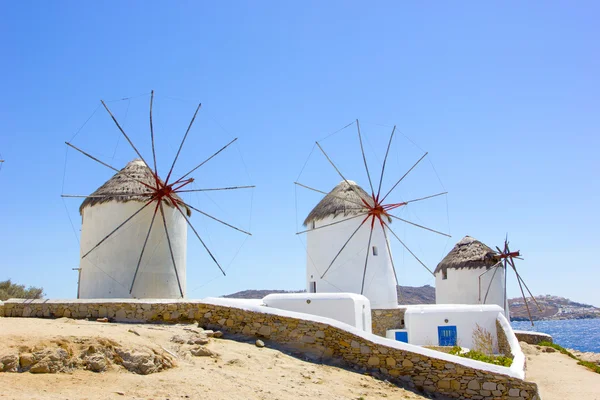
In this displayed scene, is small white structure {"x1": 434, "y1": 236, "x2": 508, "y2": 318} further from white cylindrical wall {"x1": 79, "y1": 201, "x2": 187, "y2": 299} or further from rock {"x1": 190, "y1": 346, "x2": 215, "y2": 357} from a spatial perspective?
rock {"x1": 190, "y1": 346, "x2": 215, "y2": 357}

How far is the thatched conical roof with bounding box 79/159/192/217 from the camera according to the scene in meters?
16.2

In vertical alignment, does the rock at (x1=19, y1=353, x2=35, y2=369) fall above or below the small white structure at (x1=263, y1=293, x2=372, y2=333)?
below

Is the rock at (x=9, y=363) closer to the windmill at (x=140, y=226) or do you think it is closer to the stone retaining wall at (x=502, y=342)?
the windmill at (x=140, y=226)

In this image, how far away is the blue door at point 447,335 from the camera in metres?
17.8

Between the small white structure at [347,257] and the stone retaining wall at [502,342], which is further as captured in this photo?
the small white structure at [347,257]

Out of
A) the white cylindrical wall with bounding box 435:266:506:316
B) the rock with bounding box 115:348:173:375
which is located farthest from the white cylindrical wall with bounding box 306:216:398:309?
the rock with bounding box 115:348:173:375

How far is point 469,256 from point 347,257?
28.8ft

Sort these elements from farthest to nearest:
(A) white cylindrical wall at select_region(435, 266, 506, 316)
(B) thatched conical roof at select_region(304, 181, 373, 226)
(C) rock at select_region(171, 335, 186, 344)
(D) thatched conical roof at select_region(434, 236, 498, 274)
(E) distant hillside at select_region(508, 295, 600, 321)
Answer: (E) distant hillside at select_region(508, 295, 600, 321) < (D) thatched conical roof at select_region(434, 236, 498, 274) < (A) white cylindrical wall at select_region(435, 266, 506, 316) < (B) thatched conical roof at select_region(304, 181, 373, 226) < (C) rock at select_region(171, 335, 186, 344)

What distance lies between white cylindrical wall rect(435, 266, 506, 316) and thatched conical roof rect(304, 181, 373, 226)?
7707 millimetres

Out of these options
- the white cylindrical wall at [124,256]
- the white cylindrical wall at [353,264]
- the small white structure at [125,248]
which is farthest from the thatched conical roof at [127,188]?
the white cylindrical wall at [353,264]

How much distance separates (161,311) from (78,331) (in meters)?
3.03

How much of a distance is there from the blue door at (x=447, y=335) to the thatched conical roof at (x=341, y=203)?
17.2 ft

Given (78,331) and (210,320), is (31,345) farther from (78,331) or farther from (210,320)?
(210,320)

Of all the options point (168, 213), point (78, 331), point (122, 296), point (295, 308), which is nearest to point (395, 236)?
point (295, 308)
